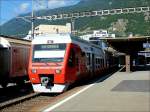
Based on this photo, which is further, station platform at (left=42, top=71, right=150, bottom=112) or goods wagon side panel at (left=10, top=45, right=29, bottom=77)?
goods wagon side panel at (left=10, top=45, right=29, bottom=77)

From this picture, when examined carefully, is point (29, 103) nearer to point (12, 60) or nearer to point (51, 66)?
point (51, 66)

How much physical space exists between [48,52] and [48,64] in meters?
0.74

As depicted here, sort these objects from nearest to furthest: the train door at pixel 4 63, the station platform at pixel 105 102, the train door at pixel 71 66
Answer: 1. the station platform at pixel 105 102
2. the train door at pixel 71 66
3. the train door at pixel 4 63

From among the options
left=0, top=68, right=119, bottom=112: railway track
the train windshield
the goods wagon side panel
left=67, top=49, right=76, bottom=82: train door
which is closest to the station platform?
left=0, top=68, right=119, bottom=112: railway track

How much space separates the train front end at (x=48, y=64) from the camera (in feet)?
67.3

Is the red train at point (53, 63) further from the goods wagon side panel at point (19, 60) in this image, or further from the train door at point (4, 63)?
the goods wagon side panel at point (19, 60)

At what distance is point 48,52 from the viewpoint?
21344 mm

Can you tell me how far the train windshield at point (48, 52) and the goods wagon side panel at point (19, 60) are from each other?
3.30 m

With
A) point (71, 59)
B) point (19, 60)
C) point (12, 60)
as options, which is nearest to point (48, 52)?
point (71, 59)

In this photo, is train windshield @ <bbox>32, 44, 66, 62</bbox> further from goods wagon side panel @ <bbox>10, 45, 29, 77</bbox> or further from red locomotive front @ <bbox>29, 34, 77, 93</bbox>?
goods wagon side panel @ <bbox>10, 45, 29, 77</bbox>

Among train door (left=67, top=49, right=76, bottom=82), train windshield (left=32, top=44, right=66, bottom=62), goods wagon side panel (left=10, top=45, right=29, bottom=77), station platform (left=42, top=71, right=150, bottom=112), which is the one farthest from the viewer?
goods wagon side panel (left=10, top=45, right=29, bottom=77)

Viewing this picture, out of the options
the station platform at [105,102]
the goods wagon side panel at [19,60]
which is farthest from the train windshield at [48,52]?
the goods wagon side panel at [19,60]

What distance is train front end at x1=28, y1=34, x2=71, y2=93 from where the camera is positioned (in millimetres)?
20508

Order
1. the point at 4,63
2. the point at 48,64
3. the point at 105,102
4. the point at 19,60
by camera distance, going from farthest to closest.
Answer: the point at 19,60, the point at 4,63, the point at 48,64, the point at 105,102
